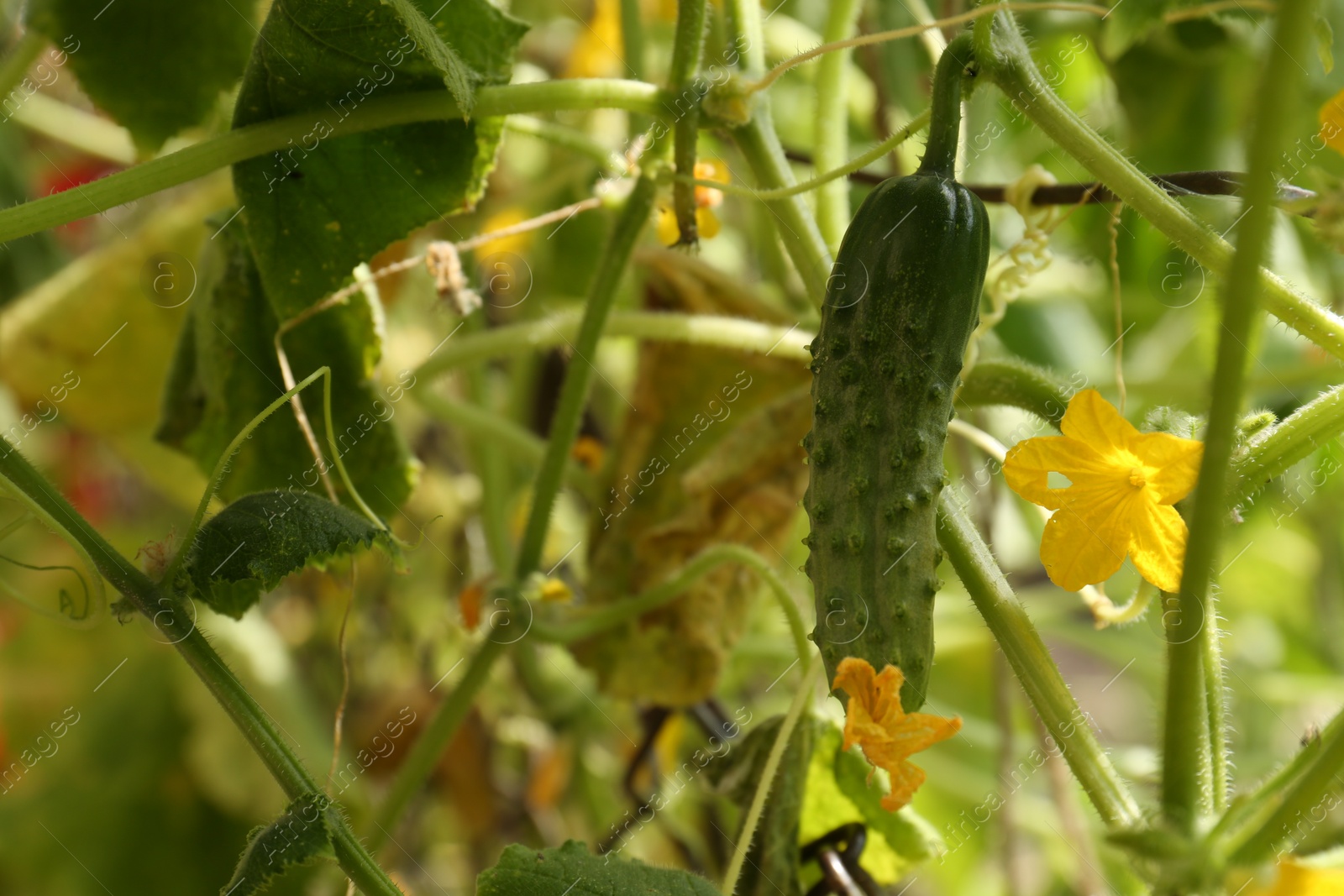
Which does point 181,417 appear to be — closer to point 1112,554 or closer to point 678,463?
point 678,463

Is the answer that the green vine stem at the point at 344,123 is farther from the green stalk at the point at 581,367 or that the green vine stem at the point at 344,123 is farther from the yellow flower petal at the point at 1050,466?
the yellow flower petal at the point at 1050,466

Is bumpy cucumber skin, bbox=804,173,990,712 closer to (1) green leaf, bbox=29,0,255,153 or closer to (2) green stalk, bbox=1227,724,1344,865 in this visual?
(2) green stalk, bbox=1227,724,1344,865

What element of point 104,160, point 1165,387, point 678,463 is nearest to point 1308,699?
point 1165,387

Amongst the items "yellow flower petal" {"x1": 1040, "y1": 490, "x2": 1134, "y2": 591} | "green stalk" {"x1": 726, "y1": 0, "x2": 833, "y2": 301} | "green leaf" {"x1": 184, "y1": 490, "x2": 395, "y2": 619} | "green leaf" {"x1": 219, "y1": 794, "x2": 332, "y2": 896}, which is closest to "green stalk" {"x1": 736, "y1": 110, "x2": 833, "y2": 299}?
"green stalk" {"x1": 726, "y1": 0, "x2": 833, "y2": 301}

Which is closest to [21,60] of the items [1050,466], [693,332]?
[693,332]

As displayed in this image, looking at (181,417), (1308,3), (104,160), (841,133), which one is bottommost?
(1308,3)
